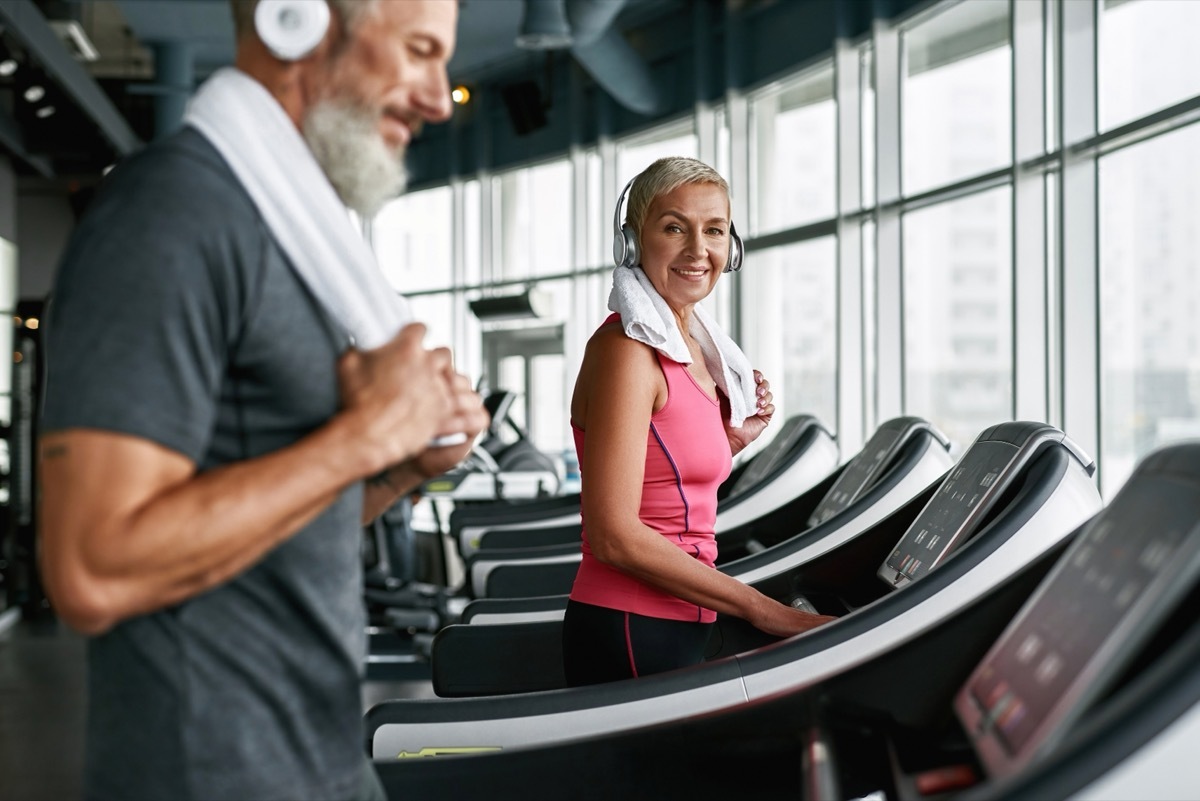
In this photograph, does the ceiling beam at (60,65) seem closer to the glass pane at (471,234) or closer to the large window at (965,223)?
the glass pane at (471,234)

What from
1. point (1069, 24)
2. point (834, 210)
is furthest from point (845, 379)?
point (1069, 24)

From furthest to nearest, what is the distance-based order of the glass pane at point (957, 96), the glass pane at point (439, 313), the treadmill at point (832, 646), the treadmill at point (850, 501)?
the glass pane at point (439, 313) → the glass pane at point (957, 96) → the treadmill at point (850, 501) → the treadmill at point (832, 646)

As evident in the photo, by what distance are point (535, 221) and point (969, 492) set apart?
9626mm

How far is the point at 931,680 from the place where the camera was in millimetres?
1218

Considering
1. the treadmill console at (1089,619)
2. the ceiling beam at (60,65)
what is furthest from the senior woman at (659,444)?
the ceiling beam at (60,65)

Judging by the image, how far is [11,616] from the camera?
6984mm

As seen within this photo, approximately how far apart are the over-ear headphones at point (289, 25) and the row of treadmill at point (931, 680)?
696 millimetres

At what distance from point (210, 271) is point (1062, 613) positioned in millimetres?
695

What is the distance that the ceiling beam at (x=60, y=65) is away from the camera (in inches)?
271

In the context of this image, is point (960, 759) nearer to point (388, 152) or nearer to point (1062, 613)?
point (1062, 613)

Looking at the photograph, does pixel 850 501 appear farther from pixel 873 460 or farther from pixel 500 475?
pixel 500 475

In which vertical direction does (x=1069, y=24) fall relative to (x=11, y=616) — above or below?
above

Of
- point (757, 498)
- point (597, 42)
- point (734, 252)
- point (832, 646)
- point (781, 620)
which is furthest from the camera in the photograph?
point (597, 42)

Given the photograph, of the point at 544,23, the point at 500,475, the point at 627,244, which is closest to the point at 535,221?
the point at 544,23
